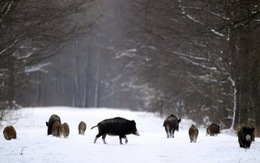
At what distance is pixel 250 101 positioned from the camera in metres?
28.9

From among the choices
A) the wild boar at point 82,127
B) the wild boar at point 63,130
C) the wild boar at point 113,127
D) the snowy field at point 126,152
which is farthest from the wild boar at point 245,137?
the wild boar at point 82,127

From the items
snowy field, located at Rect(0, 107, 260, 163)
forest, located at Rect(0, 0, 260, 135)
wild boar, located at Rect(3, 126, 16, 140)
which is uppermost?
forest, located at Rect(0, 0, 260, 135)

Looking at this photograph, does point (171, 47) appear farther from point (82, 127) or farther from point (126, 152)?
point (126, 152)

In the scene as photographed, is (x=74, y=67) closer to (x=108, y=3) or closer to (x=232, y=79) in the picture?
(x=108, y=3)

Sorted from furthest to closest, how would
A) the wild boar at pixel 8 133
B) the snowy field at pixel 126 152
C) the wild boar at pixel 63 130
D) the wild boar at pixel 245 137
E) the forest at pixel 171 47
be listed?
the forest at pixel 171 47, the wild boar at pixel 63 130, the wild boar at pixel 8 133, the wild boar at pixel 245 137, the snowy field at pixel 126 152

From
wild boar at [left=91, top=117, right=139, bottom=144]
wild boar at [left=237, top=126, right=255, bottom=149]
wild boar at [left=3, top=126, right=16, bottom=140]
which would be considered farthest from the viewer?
wild boar at [left=91, top=117, right=139, bottom=144]

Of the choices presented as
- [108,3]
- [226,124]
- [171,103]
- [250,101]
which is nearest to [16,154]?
[250,101]

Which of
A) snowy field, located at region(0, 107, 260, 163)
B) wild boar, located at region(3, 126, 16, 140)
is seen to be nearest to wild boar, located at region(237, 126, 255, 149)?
snowy field, located at region(0, 107, 260, 163)

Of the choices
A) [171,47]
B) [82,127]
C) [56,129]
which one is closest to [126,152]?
[56,129]

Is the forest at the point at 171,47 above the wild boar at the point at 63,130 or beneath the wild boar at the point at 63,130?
above

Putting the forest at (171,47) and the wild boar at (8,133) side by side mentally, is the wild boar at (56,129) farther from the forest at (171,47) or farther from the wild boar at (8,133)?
the forest at (171,47)

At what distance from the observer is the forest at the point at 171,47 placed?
21.1 metres

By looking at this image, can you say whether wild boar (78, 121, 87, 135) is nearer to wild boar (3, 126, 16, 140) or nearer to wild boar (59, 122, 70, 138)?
wild boar (59, 122, 70, 138)

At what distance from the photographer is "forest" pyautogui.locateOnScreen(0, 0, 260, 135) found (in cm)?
2112
